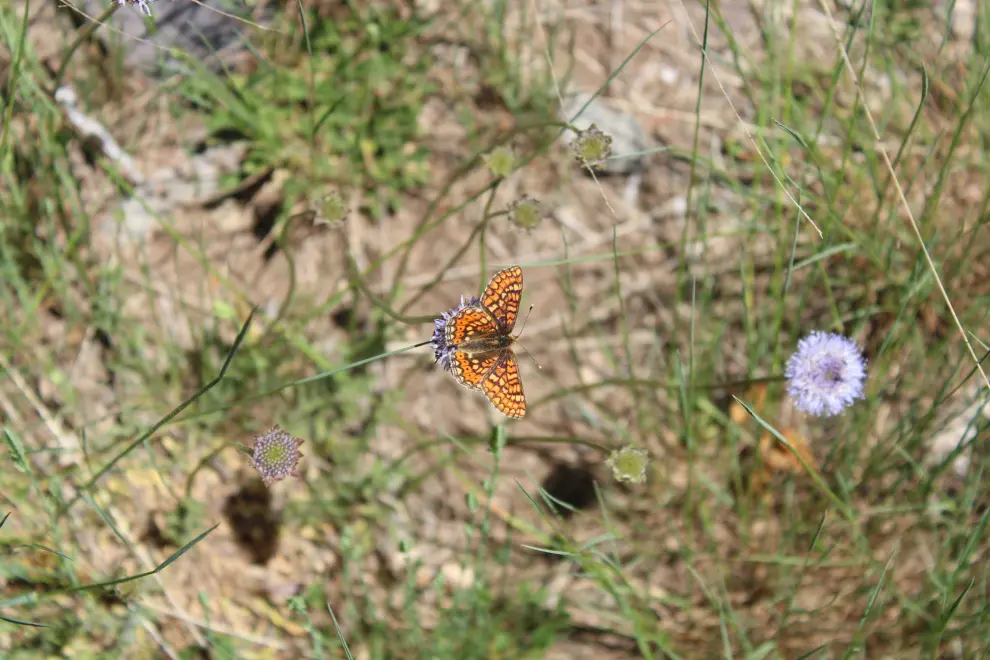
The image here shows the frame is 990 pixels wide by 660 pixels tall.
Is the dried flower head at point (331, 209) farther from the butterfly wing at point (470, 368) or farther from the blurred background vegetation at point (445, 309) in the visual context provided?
the butterfly wing at point (470, 368)

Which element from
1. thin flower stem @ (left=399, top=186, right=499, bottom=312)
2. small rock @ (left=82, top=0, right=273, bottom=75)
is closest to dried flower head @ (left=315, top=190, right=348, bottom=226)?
thin flower stem @ (left=399, top=186, right=499, bottom=312)

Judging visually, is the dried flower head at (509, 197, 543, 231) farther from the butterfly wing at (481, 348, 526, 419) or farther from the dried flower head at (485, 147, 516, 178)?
the butterfly wing at (481, 348, 526, 419)

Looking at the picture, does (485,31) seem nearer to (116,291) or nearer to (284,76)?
(284,76)

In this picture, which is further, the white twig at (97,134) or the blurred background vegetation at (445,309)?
the white twig at (97,134)

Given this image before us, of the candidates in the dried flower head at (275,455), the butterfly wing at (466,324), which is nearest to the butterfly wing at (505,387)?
the butterfly wing at (466,324)

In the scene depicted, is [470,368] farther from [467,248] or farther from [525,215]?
[467,248]

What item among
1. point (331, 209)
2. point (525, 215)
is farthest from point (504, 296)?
point (331, 209)

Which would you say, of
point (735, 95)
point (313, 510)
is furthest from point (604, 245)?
point (313, 510)
